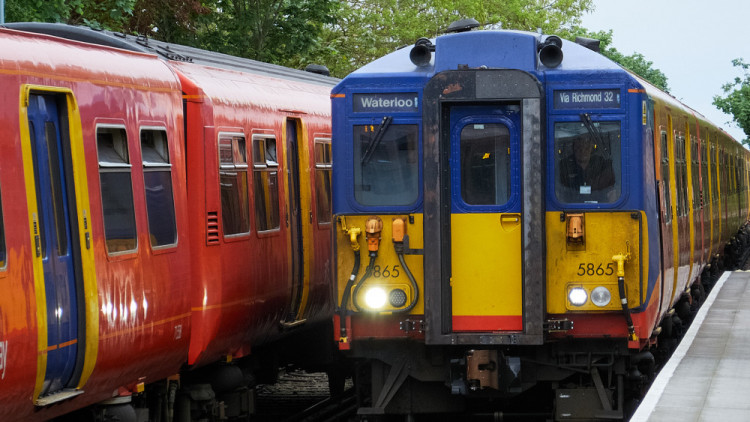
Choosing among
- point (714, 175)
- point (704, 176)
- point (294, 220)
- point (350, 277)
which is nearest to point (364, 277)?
point (350, 277)

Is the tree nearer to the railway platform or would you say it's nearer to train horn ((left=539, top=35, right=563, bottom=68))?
the railway platform

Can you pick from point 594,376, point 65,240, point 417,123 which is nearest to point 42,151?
point 65,240

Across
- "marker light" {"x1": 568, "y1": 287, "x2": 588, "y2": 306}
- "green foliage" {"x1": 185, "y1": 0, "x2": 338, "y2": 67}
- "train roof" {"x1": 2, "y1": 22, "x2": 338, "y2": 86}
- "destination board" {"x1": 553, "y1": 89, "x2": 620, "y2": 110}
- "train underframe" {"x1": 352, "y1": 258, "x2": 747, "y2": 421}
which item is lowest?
"train underframe" {"x1": 352, "y1": 258, "x2": 747, "y2": 421}

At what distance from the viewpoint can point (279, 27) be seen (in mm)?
25578

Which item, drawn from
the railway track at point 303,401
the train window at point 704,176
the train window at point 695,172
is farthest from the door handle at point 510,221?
the train window at point 704,176

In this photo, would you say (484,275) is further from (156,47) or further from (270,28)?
(270,28)

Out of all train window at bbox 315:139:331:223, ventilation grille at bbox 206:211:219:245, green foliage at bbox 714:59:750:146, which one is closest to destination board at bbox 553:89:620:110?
ventilation grille at bbox 206:211:219:245

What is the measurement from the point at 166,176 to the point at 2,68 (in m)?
2.33

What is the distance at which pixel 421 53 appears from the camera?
33.1 ft

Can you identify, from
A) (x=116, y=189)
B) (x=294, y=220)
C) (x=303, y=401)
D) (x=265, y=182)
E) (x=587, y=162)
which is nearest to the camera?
(x=116, y=189)

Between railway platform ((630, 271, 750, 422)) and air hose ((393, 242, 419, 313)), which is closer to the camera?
railway platform ((630, 271, 750, 422))

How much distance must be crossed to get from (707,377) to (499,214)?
2.71 metres

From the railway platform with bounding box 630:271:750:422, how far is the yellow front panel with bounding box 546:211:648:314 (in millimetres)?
845

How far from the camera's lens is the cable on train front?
977 centimetres
